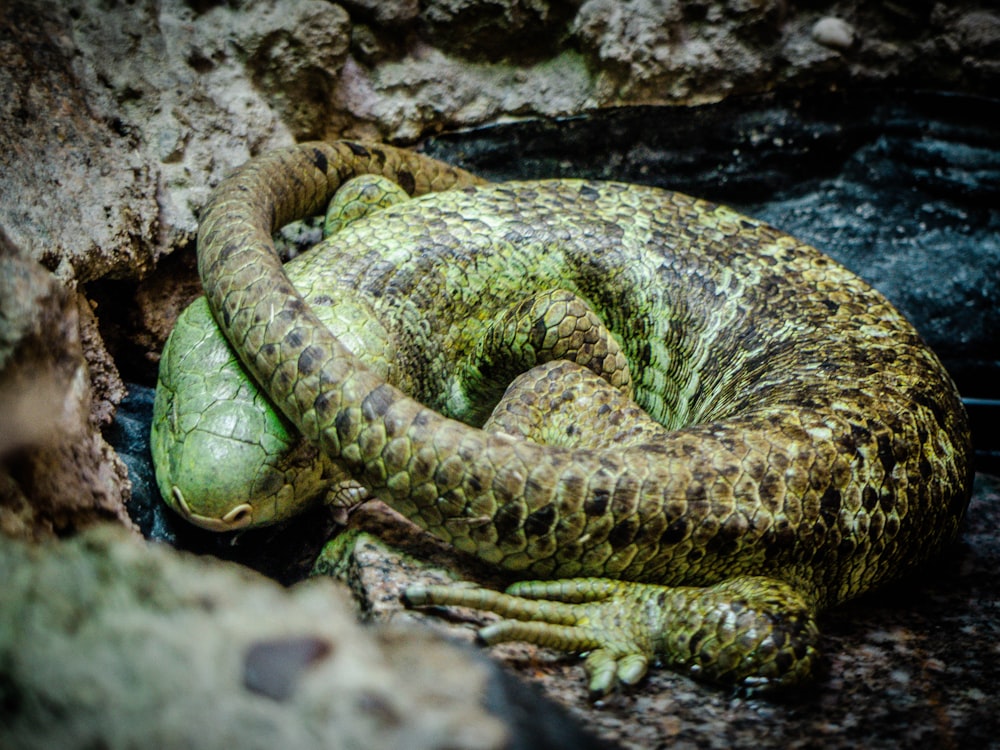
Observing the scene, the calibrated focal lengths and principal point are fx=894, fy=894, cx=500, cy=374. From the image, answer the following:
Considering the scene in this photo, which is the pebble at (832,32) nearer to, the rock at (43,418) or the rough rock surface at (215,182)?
the rough rock surface at (215,182)

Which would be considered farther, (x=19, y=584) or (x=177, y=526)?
(x=177, y=526)

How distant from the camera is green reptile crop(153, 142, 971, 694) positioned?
2.63m

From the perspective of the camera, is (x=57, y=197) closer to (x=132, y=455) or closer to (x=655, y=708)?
(x=132, y=455)

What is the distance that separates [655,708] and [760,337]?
1.84 m

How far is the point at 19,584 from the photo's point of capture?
1.42 metres

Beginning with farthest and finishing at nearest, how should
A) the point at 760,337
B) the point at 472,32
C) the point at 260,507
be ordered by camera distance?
the point at 472,32 → the point at 760,337 → the point at 260,507

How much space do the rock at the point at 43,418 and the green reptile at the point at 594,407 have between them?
51 centimetres

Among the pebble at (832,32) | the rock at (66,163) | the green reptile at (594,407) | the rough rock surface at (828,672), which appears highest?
the pebble at (832,32)

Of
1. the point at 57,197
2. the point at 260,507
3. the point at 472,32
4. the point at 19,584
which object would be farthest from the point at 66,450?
the point at 472,32

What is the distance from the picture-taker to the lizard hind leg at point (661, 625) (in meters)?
2.51

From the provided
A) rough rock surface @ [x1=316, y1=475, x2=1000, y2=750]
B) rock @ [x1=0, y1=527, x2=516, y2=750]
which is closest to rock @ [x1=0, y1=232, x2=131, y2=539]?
rock @ [x1=0, y1=527, x2=516, y2=750]

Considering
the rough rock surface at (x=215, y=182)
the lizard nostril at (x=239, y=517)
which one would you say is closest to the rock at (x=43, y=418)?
the rough rock surface at (x=215, y=182)

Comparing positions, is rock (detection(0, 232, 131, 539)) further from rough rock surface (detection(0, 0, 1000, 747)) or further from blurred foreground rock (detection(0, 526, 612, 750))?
blurred foreground rock (detection(0, 526, 612, 750))

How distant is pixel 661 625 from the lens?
2.67 meters
